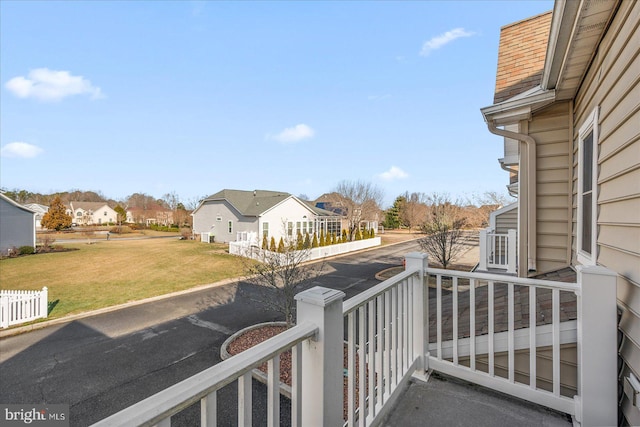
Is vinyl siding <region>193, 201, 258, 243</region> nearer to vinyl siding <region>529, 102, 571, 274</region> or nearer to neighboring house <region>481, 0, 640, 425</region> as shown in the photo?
neighboring house <region>481, 0, 640, 425</region>

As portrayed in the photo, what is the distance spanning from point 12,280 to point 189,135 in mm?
14713

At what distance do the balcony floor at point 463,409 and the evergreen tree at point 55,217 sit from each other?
3675cm

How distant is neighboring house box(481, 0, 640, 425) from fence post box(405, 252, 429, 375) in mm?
1283

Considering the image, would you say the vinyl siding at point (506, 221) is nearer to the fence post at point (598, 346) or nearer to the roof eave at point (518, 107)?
the roof eave at point (518, 107)

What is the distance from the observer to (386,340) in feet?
6.84

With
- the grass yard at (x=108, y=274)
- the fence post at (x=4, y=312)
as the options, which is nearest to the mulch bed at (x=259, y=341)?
the grass yard at (x=108, y=274)

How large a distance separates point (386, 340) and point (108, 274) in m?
13.1

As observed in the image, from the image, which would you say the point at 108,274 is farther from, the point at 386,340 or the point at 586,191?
the point at 586,191

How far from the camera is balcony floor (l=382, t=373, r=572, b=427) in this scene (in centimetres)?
204

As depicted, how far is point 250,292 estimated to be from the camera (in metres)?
8.95

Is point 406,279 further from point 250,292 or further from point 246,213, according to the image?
point 246,213

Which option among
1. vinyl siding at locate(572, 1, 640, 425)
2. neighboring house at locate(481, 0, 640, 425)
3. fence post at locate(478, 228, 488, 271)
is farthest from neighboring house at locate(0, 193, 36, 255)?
vinyl siding at locate(572, 1, 640, 425)

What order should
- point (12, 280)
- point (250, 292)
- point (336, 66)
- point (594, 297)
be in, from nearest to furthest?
point (594, 297), point (250, 292), point (12, 280), point (336, 66)

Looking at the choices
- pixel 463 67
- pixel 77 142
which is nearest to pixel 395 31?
pixel 463 67
